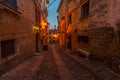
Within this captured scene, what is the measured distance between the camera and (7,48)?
273 inches

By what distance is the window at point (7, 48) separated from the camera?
6443 mm

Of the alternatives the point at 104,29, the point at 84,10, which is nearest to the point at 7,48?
the point at 104,29

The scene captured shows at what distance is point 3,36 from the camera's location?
20.0ft

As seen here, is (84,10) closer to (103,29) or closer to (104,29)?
(103,29)

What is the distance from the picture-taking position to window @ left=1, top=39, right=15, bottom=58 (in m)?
6.44

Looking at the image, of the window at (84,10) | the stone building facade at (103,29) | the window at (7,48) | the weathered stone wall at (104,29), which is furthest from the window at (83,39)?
the window at (7,48)

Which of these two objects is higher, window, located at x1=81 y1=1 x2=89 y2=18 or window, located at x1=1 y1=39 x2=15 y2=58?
window, located at x1=81 y1=1 x2=89 y2=18

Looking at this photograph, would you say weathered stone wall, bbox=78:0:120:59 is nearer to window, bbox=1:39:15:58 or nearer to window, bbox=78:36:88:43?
window, bbox=78:36:88:43

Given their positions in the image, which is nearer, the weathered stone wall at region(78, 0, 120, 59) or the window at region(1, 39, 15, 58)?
the window at region(1, 39, 15, 58)

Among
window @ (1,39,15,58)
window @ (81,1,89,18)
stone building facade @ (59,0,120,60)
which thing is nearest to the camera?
window @ (1,39,15,58)

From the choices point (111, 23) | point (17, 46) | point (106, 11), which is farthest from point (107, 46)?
point (17, 46)

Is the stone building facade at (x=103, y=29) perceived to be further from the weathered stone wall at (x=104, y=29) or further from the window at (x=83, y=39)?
Result: the window at (x=83, y=39)

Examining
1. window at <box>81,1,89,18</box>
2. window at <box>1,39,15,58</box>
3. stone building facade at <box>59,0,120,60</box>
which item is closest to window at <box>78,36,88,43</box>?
stone building facade at <box>59,0,120,60</box>

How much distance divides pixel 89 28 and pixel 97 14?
155 cm
